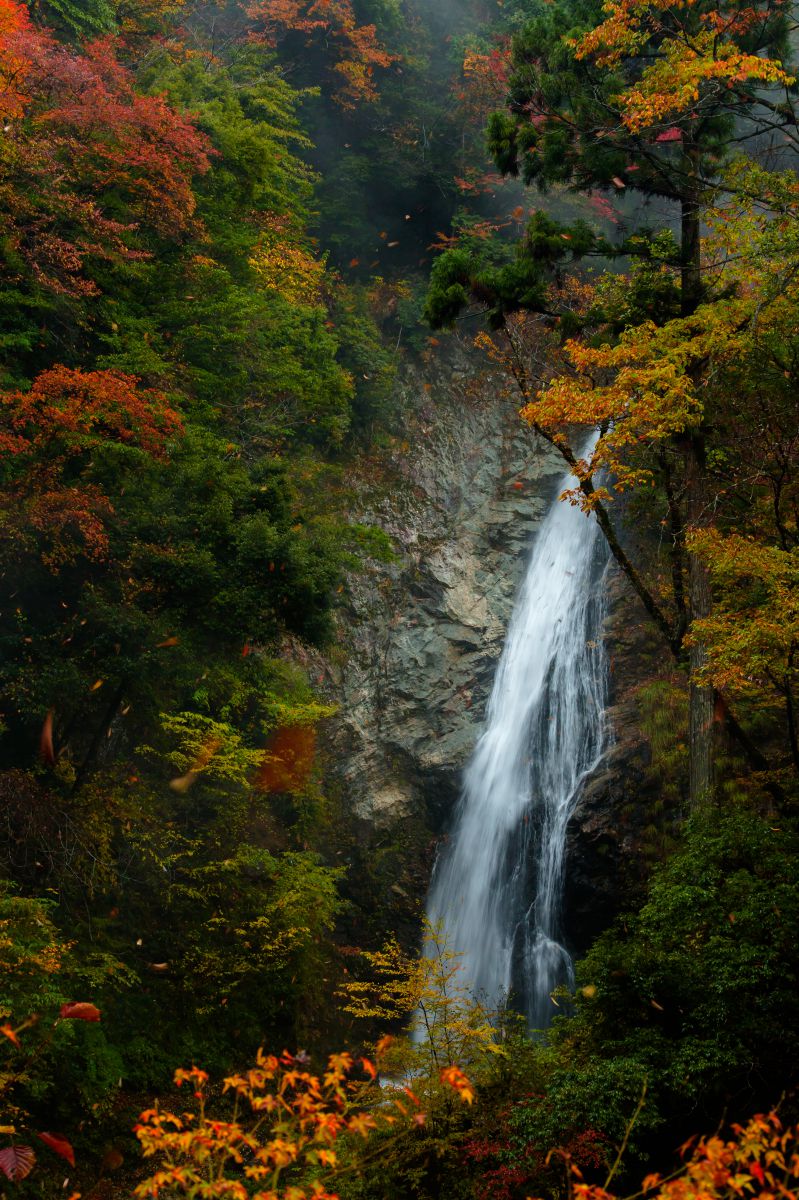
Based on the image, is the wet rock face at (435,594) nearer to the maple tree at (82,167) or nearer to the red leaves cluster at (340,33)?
the red leaves cluster at (340,33)

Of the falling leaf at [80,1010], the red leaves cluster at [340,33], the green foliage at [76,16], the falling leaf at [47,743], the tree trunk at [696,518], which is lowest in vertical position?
the falling leaf at [80,1010]

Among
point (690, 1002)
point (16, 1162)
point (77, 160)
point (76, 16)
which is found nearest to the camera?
point (16, 1162)

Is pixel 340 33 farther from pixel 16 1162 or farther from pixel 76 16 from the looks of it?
pixel 16 1162

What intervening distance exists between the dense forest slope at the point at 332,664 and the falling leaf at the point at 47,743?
24 cm

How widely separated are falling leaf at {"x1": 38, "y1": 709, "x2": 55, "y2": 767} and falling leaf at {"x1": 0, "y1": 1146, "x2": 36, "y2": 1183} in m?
7.37

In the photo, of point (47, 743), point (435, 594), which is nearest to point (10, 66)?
point (47, 743)

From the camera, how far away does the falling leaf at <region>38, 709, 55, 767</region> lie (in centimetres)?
1055

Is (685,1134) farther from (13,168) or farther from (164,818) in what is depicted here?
(13,168)

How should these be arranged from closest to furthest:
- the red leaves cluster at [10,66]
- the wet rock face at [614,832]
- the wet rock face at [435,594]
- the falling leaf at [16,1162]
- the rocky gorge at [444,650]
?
the falling leaf at [16,1162] < the red leaves cluster at [10,66] < the wet rock face at [614,832] < the rocky gorge at [444,650] < the wet rock face at [435,594]

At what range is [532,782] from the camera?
16.1 metres

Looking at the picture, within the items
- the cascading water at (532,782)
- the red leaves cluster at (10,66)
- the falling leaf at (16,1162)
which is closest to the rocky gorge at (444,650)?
the cascading water at (532,782)

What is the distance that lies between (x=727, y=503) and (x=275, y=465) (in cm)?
623

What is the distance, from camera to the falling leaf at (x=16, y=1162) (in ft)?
11.2

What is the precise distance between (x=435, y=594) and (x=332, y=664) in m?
3.32
